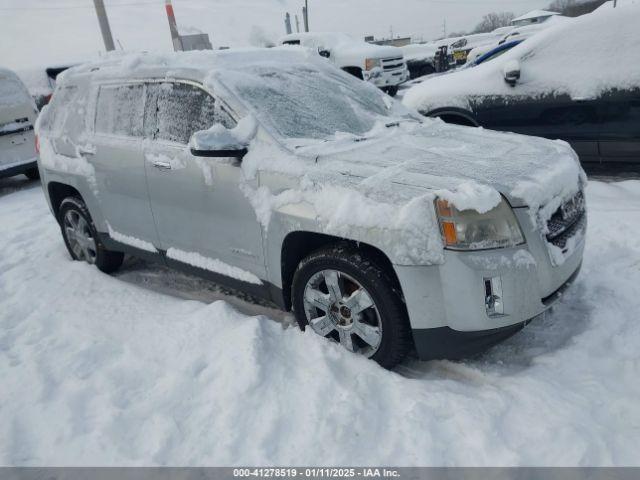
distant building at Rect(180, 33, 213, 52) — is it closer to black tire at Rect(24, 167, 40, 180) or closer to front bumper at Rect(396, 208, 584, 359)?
black tire at Rect(24, 167, 40, 180)

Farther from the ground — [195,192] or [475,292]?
[195,192]

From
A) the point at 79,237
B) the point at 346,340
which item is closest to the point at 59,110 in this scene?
the point at 79,237

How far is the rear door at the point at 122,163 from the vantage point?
3.72 metres

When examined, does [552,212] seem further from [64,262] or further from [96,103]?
[64,262]

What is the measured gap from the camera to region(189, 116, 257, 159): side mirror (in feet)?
9.39

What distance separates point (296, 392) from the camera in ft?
8.71

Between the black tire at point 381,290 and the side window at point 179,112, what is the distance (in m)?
1.09

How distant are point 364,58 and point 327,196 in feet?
40.7

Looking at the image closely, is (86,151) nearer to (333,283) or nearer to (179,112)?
(179,112)

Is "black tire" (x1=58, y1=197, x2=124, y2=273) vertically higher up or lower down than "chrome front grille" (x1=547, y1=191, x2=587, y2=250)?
lower down

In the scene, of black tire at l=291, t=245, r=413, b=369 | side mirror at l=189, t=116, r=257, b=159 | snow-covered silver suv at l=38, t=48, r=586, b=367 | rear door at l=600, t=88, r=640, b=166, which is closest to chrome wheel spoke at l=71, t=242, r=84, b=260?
snow-covered silver suv at l=38, t=48, r=586, b=367

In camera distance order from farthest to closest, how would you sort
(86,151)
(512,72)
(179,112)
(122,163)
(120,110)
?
(512,72), (86,151), (120,110), (122,163), (179,112)

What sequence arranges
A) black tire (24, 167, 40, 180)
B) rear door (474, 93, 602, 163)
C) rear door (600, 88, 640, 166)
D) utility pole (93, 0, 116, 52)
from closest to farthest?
rear door (600, 88, 640, 166) < rear door (474, 93, 602, 163) < black tire (24, 167, 40, 180) < utility pole (93, 0, 116, 52)

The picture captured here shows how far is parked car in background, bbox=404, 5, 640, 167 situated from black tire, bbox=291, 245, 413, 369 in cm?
388
